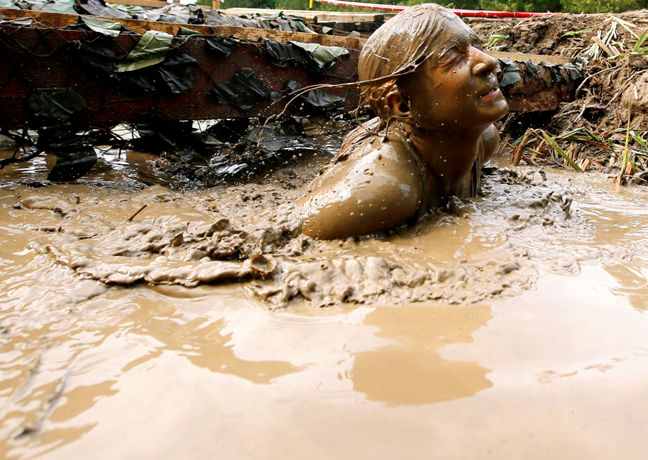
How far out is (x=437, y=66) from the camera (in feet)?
8.25

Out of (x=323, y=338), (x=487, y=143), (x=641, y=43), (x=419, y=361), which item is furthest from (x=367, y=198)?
(x=641, y=43)

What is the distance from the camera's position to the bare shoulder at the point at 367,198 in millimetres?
2445

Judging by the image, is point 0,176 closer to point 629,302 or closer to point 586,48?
point 629,302

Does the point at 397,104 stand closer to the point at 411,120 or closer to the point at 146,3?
the point at 411,120

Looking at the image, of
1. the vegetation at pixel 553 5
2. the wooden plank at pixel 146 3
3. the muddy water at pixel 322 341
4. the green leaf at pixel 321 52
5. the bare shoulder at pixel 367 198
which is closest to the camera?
the muddy water at pixel 322 341

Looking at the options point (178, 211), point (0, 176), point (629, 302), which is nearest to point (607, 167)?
point (629, 302)

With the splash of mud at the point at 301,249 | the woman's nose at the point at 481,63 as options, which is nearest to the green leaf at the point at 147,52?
the splash of mud at the point at 301,249

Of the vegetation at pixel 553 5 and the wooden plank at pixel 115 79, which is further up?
the vegetation at pixel 553 5

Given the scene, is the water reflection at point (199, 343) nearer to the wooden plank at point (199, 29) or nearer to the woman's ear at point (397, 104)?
the woman's ear at point (397, 104)

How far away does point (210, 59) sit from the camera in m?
3.94

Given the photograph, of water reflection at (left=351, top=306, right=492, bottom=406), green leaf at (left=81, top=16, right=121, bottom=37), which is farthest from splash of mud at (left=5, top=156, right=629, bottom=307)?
green leaf at (left=81, top=16, right=121, bottom=37)

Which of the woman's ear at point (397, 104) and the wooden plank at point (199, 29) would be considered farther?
the wooden plank at point (199, 29)

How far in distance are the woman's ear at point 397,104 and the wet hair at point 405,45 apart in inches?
1.1

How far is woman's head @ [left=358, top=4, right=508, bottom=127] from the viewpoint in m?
2.50
